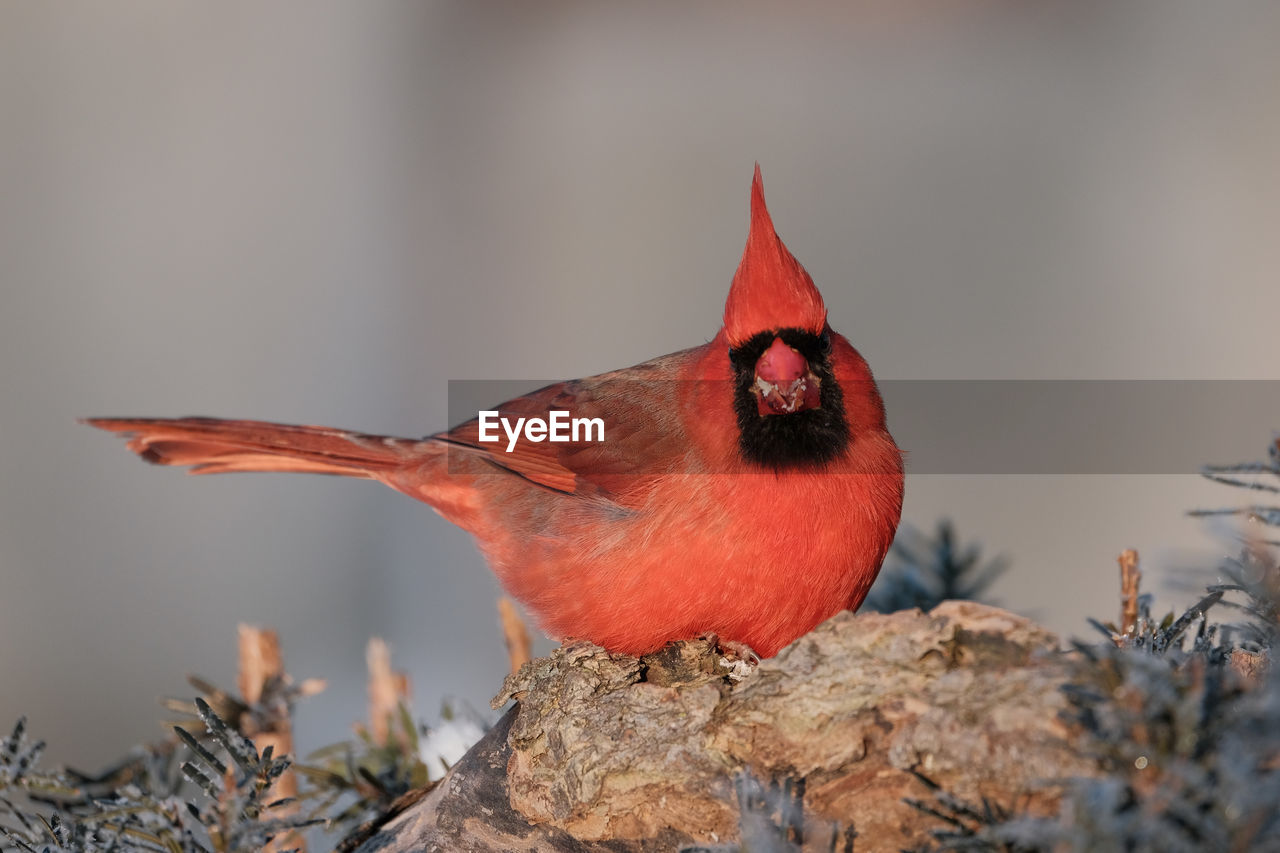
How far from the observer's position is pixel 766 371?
2.74 feet

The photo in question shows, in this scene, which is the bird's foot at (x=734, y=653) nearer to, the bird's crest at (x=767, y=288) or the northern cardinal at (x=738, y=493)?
the northern cardinal at (x=738, y=493)

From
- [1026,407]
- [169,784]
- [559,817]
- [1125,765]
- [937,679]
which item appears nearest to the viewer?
[1125,765]

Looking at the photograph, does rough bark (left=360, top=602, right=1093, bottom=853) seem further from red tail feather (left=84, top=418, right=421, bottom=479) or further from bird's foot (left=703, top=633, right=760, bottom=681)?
red tail feather (left=84, top=418, right=421, bottom=479)

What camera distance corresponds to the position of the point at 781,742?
58 centimetres

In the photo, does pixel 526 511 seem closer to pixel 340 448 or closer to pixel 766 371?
pixel 340 448

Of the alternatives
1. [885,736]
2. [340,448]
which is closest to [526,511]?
[340,448]

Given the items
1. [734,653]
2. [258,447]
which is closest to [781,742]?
[734,653]

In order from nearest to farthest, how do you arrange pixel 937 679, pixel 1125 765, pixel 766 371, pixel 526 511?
pixel 1125 765 < pixel 937 679 < pixel 766 371 < pixel 526 511

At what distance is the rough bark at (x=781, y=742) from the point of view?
1.65ft

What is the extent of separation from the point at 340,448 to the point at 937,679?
0.82 metres

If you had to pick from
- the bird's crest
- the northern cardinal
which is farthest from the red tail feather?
the bird's crest

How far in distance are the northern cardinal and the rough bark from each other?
Result: 0.09 m

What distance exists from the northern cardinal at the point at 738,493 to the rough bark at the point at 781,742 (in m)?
0.09

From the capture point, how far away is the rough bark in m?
0.50
